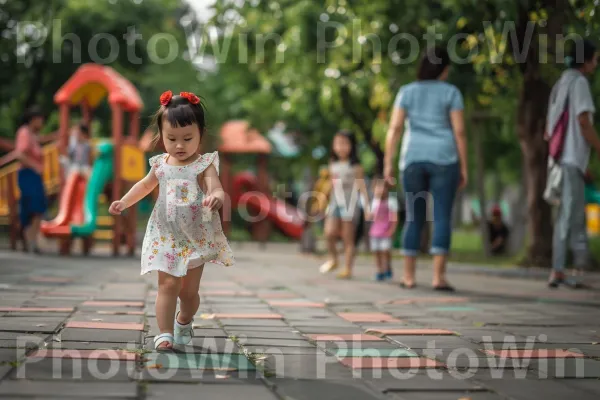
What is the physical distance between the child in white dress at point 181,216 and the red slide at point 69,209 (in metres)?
9.90

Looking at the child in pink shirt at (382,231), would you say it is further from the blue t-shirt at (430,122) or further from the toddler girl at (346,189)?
the blue t-shirt at (430,122)

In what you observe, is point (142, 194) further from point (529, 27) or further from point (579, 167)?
point (529, 27)

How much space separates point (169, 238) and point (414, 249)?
4605mm

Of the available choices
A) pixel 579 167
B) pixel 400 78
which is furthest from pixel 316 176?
pixel 579 167

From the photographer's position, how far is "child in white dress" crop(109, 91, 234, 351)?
5.01m

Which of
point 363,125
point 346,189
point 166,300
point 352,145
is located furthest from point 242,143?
point 166,300

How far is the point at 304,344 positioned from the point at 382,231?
6.07 meters

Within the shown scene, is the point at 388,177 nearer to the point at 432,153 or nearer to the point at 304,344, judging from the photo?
the point at 432,153

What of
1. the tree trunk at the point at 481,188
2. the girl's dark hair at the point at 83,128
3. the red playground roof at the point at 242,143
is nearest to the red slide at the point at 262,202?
the red playground roof at the point at 242,143

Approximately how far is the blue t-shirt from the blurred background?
1349 mm

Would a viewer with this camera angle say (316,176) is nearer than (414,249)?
No

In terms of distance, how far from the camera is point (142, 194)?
17.1 feet

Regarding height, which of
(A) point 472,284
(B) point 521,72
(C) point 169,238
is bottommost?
(A) point 472,284

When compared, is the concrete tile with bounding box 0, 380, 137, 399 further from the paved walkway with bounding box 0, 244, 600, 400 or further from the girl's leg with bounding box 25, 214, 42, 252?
the girl's leg with bounding box 25, 214, 42, 252
